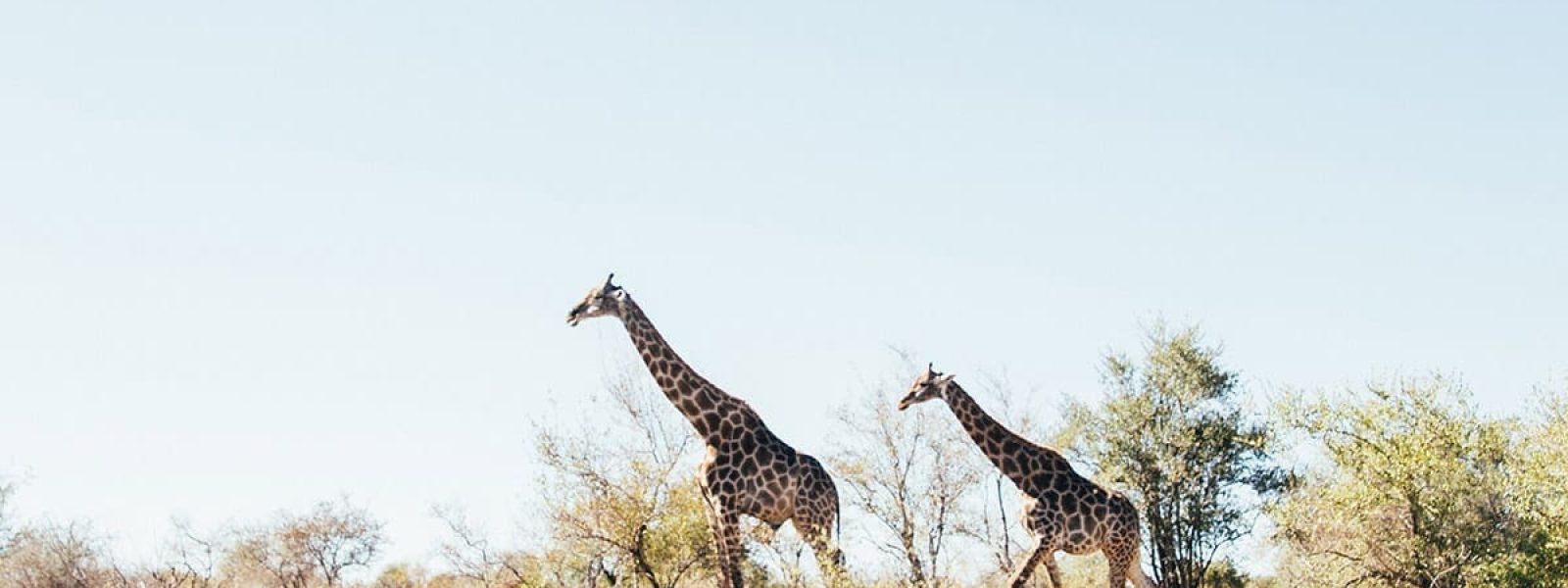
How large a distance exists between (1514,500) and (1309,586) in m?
3.34

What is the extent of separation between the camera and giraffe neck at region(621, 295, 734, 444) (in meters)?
24.0

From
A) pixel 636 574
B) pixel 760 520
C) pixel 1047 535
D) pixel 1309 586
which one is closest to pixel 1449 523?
pixel 1309 586

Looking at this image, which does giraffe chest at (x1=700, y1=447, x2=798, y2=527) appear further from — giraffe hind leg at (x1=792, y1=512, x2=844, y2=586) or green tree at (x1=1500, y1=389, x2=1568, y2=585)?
green tree at (x1=1500, y1=389, x2=1568, y2=585)

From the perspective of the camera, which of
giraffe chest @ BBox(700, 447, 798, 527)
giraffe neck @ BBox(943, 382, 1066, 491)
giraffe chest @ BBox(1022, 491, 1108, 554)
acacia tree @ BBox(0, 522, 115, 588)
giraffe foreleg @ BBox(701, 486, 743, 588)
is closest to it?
giraffe foreleg @ BBox(701, 486, 743, 588)

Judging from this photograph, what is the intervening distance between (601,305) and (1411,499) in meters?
11.0

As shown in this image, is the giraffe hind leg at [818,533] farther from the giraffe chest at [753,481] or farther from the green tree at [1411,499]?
the green tree at [1411,499]

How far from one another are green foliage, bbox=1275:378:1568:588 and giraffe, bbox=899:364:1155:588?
3.11m

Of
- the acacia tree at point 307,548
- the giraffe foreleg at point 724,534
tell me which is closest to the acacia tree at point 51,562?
the acacia tree at point 307,548

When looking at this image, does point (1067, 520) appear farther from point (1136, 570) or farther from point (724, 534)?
point (724, 534)

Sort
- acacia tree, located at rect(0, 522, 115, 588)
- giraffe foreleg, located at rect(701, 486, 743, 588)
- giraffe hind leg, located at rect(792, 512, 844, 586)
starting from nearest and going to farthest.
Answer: giraffe foreleg, located at rect(701, 486, 743, 588), giraffe hind leg, located at rect(792, 512, 844, 586), acacia tree, located at rect(0, 522, 115, 588)

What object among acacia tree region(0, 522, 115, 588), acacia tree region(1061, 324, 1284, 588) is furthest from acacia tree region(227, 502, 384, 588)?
acacia tree region(1061, 324, 1284, 588)

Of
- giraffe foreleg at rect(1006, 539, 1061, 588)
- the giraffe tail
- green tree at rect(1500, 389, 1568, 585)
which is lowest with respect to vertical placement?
green tree at rect(1500, 389, 1568, 585)

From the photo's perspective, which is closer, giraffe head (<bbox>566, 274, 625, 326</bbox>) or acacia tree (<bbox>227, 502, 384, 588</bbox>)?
giraffe head (<bbox>566, 274, 625, 326</bbox>)

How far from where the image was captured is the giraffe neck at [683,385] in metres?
24.0
